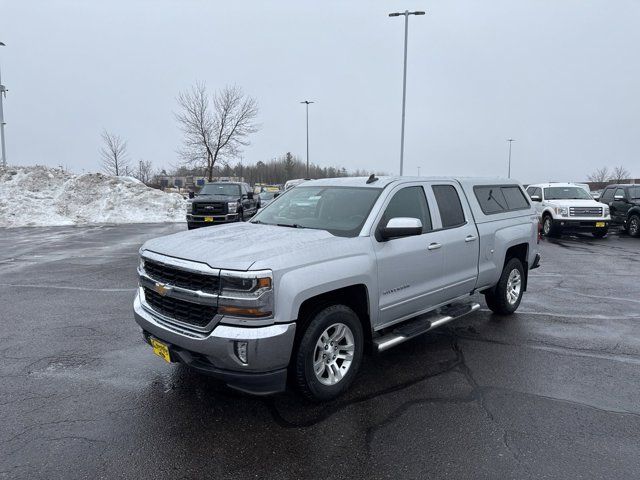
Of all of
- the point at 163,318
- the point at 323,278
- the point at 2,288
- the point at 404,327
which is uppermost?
the point at 323,278

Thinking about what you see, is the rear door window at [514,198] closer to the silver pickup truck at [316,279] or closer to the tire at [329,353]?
the silver pickup truck at [316,279]

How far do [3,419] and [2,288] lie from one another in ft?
18.2

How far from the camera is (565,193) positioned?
58.3 feet

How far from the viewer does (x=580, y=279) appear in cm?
917

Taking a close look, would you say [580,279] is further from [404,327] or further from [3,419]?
[3,419]

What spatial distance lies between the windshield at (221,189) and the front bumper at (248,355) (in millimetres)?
15091

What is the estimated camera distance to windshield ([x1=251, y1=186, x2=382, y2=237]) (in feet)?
14.4

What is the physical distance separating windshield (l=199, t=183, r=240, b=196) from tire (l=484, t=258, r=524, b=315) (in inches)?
526

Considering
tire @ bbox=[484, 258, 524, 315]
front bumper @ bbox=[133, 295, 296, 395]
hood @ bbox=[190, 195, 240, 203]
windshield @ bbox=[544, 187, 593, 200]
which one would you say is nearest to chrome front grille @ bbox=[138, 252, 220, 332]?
front bumper @ bbox=[133, 295, 296, 395]

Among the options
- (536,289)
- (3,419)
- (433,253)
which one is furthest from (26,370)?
(536,289)

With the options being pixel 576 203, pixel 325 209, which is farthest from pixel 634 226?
pixel 325 209

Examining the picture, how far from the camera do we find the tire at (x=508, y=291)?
20.3ft

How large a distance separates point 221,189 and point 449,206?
14.2 metres

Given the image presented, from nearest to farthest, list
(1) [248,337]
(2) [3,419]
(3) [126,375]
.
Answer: (1) [248,337] → (2) [3,419] → (3) [126,375]
